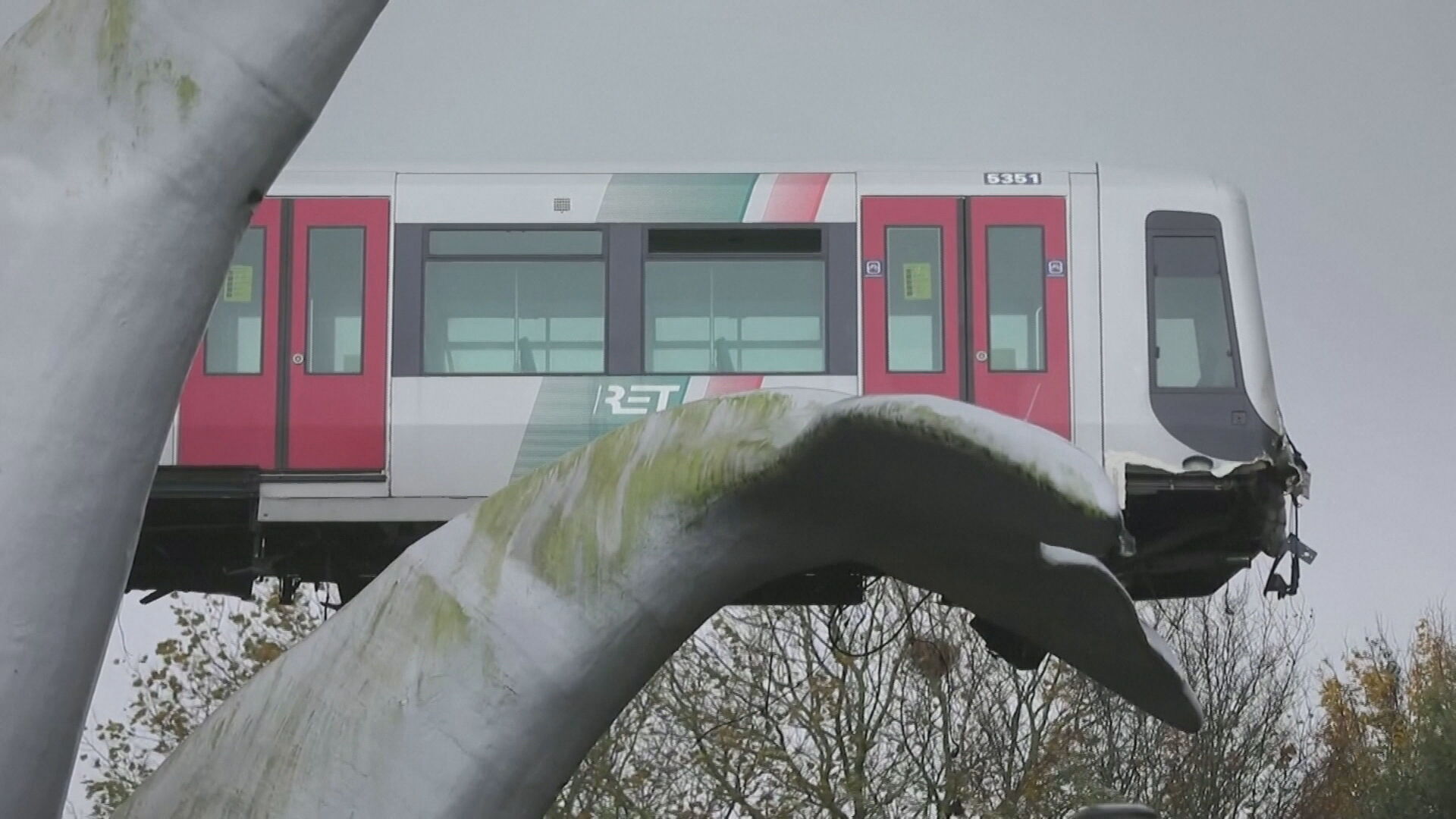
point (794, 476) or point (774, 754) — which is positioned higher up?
point (794, 476)

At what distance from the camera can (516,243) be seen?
13828 mm

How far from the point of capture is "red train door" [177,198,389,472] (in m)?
13.2

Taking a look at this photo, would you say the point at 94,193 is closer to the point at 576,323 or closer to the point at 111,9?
the point at 111,9

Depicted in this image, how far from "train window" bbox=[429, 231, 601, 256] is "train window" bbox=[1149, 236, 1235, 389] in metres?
3.48

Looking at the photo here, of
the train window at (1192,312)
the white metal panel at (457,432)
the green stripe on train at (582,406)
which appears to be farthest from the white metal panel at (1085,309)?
the white metal panel at (457,432)

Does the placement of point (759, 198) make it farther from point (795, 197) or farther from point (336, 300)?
point (336, 300)

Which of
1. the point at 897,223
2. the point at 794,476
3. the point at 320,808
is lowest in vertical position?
the point at 320,808

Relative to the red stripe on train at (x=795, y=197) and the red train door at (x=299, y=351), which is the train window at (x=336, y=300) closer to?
the red train door at (x=299, y=351)

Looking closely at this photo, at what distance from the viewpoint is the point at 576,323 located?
13.7 metres

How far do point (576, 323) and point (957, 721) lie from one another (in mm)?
12188

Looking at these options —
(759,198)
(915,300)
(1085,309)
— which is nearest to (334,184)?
(759,198)

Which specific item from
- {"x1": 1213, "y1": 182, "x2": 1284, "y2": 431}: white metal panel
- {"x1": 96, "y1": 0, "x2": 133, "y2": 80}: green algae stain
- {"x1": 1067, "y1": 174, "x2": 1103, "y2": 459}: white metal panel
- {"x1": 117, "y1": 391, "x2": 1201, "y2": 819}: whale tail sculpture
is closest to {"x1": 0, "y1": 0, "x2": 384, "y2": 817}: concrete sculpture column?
{"x1": 96, "y1": 0, "x2": 133, "y2": 80}: green algae stain

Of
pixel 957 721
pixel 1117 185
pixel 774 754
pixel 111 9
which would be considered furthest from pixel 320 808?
pixel 957 721

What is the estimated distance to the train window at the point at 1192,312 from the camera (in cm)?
1358
